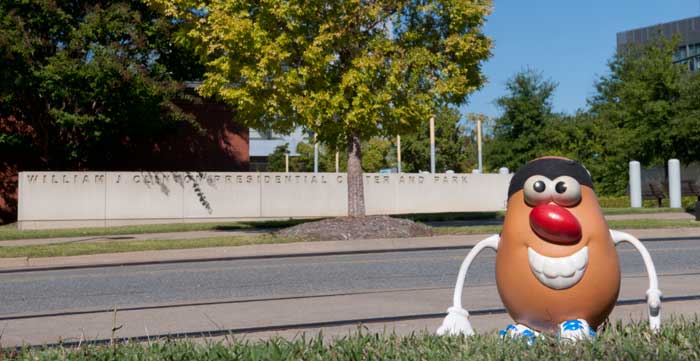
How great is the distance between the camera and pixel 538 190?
17.5ft

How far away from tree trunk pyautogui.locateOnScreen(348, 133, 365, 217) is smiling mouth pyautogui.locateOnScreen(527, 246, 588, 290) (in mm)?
14176

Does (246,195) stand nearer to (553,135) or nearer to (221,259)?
(221,259)

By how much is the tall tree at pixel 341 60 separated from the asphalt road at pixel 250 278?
13.8 ft

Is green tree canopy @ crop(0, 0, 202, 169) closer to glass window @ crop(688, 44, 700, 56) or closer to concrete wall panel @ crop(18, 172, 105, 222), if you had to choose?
concrete wall panel @ crop(18, 172, 105, 222)

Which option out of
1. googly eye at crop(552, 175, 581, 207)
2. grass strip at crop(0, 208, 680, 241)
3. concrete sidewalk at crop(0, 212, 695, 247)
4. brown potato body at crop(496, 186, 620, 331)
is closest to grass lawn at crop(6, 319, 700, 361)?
brown potato body at crop(496, 186, 620, 331)

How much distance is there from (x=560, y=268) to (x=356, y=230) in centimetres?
1296

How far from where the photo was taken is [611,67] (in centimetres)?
5069

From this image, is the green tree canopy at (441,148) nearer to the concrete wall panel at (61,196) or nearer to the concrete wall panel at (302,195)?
the concrete wall panel at (302,195)

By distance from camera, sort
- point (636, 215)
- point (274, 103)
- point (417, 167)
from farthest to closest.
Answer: point (417, 167) → point (636, 215) → point (274, 103)

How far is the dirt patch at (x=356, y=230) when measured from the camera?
17750 mm

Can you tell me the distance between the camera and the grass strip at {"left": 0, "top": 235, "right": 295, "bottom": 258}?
15219mm

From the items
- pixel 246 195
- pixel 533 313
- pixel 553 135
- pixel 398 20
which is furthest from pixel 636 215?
pixel 533 313

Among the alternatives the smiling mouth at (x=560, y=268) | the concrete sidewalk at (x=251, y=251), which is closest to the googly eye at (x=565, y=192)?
the smiling mouth at (x=560, y=268)

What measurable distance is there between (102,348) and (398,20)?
15954 millimetres
